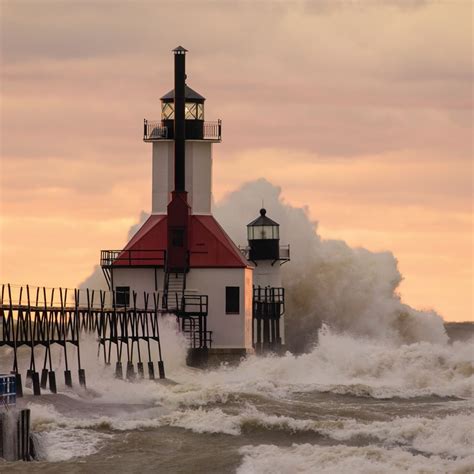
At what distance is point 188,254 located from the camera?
7600cm

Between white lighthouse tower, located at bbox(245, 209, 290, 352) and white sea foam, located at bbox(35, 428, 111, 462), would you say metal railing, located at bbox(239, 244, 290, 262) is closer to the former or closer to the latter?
white lighthouse tower, located at bbox(245, 209, 290, 352)

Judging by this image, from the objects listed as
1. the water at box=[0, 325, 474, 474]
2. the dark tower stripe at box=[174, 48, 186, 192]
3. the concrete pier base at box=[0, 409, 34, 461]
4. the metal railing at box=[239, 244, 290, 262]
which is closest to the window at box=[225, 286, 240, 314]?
the water at box=[0, 325, 474, 474]

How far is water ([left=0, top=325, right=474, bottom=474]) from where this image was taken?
4359cm

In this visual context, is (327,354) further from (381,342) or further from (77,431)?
(77,431)

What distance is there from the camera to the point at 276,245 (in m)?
83.7

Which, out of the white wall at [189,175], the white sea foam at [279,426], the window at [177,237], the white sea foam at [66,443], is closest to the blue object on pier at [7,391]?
the white sea foam at [66,443]

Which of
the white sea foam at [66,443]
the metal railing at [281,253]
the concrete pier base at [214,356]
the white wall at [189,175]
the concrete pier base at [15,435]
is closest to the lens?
the concrete pier base at [15,435]

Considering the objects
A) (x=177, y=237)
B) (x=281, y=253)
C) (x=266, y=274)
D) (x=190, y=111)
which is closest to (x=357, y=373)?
(x=177, y=237)

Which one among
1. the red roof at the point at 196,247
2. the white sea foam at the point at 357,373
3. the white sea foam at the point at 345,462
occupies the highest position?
the red roof at the point at 196,247

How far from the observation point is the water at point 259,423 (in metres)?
43.6

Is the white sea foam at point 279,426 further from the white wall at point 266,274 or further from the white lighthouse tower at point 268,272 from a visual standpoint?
the white wall at point 266,274

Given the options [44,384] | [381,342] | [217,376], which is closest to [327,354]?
[217,376]

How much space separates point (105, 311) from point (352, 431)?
17068 mm

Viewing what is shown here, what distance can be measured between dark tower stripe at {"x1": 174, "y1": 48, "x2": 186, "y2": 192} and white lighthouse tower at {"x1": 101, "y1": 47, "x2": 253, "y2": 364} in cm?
4
